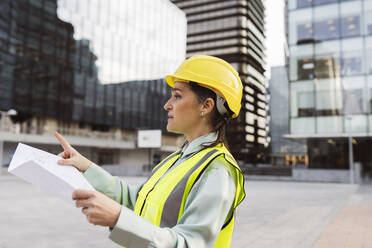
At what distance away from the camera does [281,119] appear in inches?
3465

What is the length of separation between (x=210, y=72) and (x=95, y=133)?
1982 inches

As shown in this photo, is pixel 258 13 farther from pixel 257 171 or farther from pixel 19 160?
pixel 19 160

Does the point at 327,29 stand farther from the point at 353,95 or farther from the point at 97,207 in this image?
the point at 97,207

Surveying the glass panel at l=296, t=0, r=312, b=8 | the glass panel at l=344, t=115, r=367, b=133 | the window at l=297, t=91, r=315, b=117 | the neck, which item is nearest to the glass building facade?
the window at l=297, t=91, r=315, b=117

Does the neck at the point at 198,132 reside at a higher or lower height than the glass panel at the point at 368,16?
lower

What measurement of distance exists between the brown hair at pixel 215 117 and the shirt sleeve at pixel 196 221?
272 millimetres

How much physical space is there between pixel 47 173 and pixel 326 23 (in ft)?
103

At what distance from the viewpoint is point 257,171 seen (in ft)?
105

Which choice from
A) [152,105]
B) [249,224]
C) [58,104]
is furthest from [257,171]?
[152,105]

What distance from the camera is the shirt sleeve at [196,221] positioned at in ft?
3.20

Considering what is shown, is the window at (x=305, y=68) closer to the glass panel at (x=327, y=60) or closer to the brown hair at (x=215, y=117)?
the glass panel at (x=327, y=60)

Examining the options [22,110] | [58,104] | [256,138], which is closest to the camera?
[22,110]

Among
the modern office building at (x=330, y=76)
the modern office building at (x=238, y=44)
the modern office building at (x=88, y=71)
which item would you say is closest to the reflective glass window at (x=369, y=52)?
the modern office building at (x=330, y=76)

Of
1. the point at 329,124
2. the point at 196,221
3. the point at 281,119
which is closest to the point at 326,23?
the point at 329,124
